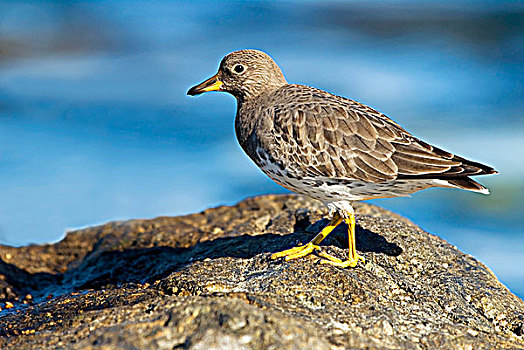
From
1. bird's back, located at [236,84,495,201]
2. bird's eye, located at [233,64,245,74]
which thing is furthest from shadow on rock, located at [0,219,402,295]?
bird's eye, located at [233,64,245,74]

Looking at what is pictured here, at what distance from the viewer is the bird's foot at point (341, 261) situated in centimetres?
498

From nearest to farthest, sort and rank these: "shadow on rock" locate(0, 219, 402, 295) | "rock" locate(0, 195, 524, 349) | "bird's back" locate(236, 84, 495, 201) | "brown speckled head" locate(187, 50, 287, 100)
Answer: "rock" locate(0, 195, 524, 349)
"bird's back" locate(236, 84, 495, 201)
"shadow on rock" locate(0, 219, 402, 295)
"brown speckled head" locate(187, 50, 287, 100)

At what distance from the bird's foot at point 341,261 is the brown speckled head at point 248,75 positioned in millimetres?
2077

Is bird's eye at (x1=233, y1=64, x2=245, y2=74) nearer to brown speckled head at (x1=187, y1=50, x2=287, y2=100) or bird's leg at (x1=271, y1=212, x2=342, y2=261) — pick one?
brown speckled head at (x1=187, y1=50, x2=287, y2=100)

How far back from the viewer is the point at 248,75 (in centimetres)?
634

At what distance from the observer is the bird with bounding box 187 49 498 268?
5.25 meters

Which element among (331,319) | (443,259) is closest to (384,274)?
(443,259)

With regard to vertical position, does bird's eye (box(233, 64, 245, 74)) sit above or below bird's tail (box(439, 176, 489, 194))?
above

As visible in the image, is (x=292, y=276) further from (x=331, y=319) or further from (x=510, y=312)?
(x=510, y=312)

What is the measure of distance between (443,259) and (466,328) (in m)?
1.34

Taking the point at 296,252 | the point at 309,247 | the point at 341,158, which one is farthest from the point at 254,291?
the point at 341,158

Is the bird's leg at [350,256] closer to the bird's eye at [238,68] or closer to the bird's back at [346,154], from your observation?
the bird's back at [346,154]

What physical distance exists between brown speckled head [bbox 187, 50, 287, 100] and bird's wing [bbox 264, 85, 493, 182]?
71 cm

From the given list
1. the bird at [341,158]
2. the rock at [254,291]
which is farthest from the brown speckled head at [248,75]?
the rock at [254,291]
